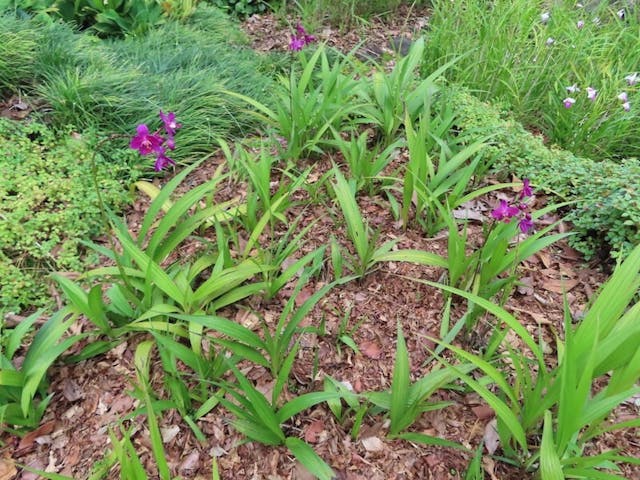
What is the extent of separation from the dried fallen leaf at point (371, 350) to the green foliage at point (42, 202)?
3.94ft

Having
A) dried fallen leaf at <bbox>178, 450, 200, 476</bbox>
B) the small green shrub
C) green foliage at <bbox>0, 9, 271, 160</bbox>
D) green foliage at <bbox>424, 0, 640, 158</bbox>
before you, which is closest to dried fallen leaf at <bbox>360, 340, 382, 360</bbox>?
dried fallen leaf at <bbox>178, 450, 200, 476</bbox>

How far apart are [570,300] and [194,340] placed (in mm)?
1517

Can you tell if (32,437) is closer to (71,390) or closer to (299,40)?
(71,390)

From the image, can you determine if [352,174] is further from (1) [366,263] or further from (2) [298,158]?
(1) [366,263]

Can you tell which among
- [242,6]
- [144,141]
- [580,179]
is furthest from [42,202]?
[242,6]

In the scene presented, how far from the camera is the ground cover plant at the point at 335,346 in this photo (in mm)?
1384

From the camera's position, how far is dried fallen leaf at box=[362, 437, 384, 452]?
4.96 feet

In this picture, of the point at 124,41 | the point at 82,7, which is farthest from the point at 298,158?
the point at 82,7

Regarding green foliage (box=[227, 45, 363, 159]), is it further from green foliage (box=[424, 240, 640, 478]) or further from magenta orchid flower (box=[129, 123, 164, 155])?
green foliage (box=[424, 240, 640, 478])

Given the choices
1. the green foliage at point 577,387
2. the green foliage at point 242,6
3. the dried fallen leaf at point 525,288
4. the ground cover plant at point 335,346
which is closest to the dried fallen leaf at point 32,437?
the ground cover plant at point 335,346

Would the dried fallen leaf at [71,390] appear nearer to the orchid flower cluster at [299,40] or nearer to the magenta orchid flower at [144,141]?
the magenta orchid flower at [144,141]

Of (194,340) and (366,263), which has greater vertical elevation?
(366,263)

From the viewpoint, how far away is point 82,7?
3578mm

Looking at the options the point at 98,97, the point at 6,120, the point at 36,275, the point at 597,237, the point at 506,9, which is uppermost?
the point at 506,9
